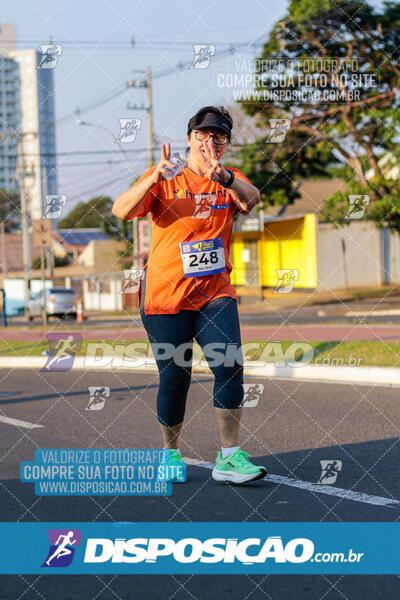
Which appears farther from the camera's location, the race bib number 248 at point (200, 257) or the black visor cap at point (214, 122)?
the race bib number 248 at point (200, 257)

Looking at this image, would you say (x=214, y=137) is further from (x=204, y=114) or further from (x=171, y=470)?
(x=171, y=470)

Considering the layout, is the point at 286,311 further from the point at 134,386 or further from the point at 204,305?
the point at 204,305

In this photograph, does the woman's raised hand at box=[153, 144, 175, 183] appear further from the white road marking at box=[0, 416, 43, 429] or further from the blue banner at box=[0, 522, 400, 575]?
the white road marking at box=[0, 416, 43, 429]

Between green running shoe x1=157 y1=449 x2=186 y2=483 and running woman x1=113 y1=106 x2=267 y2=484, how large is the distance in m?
0.23

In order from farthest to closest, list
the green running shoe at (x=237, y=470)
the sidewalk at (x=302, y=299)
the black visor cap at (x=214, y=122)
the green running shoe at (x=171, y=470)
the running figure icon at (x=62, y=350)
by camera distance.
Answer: the sidewalk at (x=302, y=299)
the running figure icon at (x=62, y=350)
the green running shoe at (x=171, y=470)
the green running shoe at (x=237, y=470)
the black visor cap at (x=214, y=122)

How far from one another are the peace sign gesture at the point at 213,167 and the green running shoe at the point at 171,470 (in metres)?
1.66

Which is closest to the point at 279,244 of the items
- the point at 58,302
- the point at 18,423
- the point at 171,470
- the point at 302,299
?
the point at 302,299

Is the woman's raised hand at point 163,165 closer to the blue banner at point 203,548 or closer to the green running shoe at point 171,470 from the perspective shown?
the green running shoe at point 171,470

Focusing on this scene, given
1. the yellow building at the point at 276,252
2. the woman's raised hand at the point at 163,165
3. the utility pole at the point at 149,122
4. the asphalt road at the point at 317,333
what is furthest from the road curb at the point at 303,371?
the yellow building at the point at 276,252

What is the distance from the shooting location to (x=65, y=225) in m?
97.6

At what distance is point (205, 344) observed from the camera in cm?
495

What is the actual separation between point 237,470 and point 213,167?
68.7 inches

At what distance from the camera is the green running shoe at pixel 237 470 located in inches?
197
